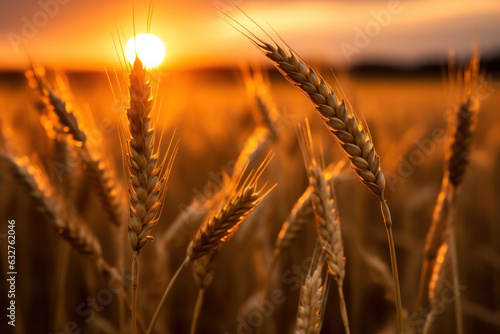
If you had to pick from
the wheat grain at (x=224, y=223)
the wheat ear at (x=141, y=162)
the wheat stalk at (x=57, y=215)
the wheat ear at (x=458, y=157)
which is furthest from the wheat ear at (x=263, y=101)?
the wheat ear at (x=141, y=162)

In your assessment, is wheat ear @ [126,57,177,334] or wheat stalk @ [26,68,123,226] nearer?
wheat ear @ [126,57,177,334]

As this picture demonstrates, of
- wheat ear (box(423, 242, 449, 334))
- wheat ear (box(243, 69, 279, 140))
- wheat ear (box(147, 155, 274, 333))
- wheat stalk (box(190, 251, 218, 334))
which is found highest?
wheat ear (box(243, 69, 279, 140))

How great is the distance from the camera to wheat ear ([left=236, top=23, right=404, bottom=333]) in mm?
976

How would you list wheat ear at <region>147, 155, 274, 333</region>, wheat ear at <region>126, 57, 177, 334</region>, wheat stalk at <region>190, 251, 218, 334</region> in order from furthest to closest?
wheat stalk at <region>190, 251, 218, 334</region> → wheat ear at <region>147, 155, 274, 333</region> → wheat ear at <region>126, 57, 177, 334</region>

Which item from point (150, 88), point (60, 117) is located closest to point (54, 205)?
point (60, 117)

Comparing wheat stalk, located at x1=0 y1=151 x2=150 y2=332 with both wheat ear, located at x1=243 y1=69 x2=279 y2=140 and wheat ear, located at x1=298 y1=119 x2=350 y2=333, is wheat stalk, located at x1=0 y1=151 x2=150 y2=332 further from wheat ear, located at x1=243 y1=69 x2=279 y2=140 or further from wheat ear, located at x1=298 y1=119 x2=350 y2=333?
wheat ear, located at x1=243 y1=69 x2=279 y2=140

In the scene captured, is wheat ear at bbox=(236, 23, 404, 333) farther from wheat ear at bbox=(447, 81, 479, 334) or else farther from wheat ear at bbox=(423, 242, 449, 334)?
wheat ear at bbox=(447, 81, 479, 334)

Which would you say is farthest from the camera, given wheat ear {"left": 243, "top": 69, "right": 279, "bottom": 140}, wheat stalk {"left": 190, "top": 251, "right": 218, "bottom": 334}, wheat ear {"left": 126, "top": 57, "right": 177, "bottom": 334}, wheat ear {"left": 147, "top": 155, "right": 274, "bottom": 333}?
wheat ear {"left": 243, "top": 69, "right": 279, "bottom": 140}

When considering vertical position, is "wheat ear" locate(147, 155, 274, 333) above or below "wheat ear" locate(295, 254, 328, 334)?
above

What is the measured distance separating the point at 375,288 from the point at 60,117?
2.17 metres

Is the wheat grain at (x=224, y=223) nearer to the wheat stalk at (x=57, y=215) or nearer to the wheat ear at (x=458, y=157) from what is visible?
the wheat stalk at (x=57, y=215)

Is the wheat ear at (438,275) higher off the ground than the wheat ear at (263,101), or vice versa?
the wheat ear at (263,101)

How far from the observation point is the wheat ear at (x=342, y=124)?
→ 976 millimetres

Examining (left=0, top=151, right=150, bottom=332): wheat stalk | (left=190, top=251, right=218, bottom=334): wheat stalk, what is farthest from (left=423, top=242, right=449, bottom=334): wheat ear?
(left=0, top=151, right=150, bottom=332): wheat stalk
